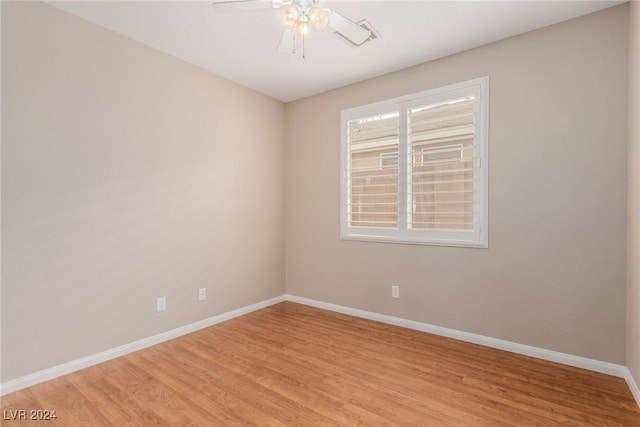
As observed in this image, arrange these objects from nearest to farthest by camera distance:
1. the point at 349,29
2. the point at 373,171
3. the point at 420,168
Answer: the point at 349,29, the point at 420,168, the point at 373,171

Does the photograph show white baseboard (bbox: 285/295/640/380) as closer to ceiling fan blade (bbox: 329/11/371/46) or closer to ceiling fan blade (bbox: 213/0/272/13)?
ceiling fan blade (bbox: 329/11/371/46)

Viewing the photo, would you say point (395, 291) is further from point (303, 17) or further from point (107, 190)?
point (107, 190)

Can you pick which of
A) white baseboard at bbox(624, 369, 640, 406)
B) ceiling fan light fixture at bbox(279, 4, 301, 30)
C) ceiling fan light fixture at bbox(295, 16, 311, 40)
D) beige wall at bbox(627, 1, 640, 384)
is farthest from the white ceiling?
white baseboard at bbox(624, 369, 640, 406)

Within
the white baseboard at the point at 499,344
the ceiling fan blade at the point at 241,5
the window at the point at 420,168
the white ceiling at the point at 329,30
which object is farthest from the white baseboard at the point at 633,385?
the ceiling fan blade at the point at 241,5

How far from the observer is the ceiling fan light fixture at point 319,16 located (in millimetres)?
1724

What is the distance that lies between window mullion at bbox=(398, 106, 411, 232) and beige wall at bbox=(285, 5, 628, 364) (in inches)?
10.4

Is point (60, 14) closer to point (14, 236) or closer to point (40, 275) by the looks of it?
point (14, 236)

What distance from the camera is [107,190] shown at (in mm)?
2514

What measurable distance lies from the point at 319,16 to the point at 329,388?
233 centimetres

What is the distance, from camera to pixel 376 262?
344cm

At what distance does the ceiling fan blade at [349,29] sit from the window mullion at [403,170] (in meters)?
1.32

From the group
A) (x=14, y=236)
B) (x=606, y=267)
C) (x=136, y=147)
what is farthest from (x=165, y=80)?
(x=606, y=267)

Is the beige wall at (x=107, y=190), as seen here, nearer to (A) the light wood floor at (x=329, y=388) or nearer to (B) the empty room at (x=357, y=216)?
(B) the empty room at (x=357, y=216)

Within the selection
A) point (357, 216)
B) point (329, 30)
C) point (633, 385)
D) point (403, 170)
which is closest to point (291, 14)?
point (329, 30)
